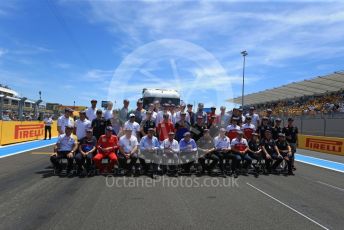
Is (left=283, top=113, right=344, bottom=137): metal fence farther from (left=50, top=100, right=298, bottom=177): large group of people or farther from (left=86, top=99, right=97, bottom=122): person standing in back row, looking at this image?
(left=86, top=99, right=97, bottom=122): person standing in back row

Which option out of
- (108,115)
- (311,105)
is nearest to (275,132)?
(108,115)

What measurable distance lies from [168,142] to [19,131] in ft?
46.7

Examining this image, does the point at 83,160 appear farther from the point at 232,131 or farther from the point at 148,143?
the point at 232,131

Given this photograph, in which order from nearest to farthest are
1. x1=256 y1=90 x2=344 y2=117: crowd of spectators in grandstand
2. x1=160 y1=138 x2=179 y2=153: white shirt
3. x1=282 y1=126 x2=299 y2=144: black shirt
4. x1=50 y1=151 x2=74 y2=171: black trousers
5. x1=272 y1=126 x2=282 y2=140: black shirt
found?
1. x1=50 y1=151 x2=74 y2=171: black trousers
2. x1=160 y1=138 x2=179 y2=153: white shirt
3. x1=272 y1=126 x2=282 y2=140: black shirt
4. x1=282 y1=126 x2=299 y2=144: black shirt
5. x1=256 y1=90 x2=344 y2=117: crowd of spectators in grandstand

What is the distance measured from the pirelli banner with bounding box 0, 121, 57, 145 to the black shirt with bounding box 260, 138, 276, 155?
13.8 metres

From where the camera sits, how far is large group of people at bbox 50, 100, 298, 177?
10.7m

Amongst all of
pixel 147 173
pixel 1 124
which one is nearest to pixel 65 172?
pixel 147 173

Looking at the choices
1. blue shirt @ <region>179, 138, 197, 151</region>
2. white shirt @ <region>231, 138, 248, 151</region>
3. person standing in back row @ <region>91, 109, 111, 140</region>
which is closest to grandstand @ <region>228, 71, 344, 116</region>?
white shirt @ <region>231, 138, 248, 151</region>

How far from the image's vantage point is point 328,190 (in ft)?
30.7

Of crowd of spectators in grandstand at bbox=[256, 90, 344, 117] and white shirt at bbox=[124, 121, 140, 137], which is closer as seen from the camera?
white shirt at bbox=[124, 121, 140, 137]

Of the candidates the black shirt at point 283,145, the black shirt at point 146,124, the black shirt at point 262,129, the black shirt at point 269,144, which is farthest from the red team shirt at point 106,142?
the black shirt at point 283,145

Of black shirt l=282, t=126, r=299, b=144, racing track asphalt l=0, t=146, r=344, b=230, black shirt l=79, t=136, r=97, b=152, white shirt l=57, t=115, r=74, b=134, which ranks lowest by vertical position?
racing track asphalt l=0, t=146, r=344, b=230

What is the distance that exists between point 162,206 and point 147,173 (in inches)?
155

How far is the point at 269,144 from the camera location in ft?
39.9
